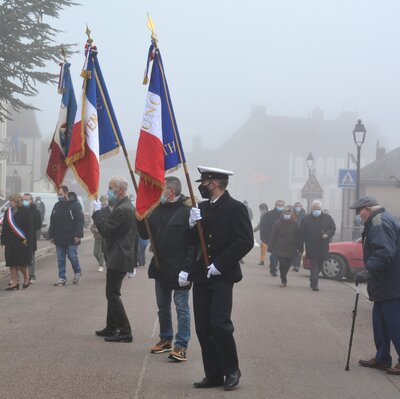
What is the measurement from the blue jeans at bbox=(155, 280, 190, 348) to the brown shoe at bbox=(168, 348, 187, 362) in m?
0.04

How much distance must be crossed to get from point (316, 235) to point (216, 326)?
8.74 metres

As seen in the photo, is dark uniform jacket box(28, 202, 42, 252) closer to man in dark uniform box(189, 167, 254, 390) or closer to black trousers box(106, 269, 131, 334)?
black trousers box(106, 269, 131, 334)

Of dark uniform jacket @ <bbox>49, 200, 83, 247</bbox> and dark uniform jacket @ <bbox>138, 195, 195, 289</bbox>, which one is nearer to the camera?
dark uniform jacket @ <bbox>138, 195, 195, 289</bbox>

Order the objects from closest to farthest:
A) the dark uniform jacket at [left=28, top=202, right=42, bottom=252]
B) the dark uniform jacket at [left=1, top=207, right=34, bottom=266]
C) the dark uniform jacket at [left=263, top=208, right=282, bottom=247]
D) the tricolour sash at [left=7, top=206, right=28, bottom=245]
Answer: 1. the dark uniform jacket at [left=1, top=207, right=34, bottom=266]
2. the tricolour sash at [left=7, top=206, right=28, bottom=245]
3. the dark uniform jacket at [left=28, top=202, right=42, bottom=252]
4. the dark uniform jacket at [left=263, top=208, right=282, bottom=247]

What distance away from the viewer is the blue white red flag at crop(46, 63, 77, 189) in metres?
8.33

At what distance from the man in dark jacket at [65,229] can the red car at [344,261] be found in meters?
5.79

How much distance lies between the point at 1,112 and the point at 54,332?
12.8m

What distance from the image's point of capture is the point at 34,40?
1962 centimetres

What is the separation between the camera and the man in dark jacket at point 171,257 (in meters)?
7.04

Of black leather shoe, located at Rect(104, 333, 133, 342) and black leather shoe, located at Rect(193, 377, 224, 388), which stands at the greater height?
black leather shoe, located at Rect(193, 377, 224, 388)

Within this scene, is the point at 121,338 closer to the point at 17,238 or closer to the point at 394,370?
the point at 394,370

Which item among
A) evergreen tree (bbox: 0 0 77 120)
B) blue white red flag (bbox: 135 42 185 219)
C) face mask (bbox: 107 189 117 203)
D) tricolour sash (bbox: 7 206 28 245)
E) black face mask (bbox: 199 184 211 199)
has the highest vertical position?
evergreen tree (bbox: 0 0 77 120)

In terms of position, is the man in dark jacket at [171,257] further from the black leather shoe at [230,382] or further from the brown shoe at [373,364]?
the brown shoe at [373,364]

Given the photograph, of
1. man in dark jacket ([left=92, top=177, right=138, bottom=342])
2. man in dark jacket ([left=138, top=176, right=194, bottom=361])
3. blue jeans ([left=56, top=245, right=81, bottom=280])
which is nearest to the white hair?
man in dark jacket ([left=92, top=177, right=138, bottom=342])
